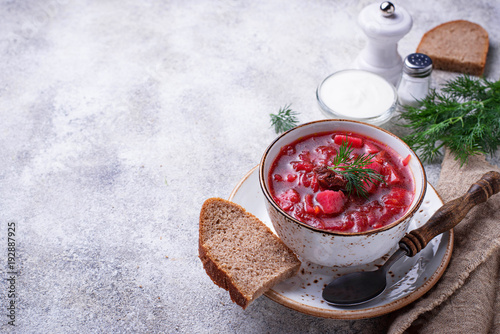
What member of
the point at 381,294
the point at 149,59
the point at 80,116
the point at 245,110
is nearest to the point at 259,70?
the point at 245,110

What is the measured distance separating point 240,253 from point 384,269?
2.25ft

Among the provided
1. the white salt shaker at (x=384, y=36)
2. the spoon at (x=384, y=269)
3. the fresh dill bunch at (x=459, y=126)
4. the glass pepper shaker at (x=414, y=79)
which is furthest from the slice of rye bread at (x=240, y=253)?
the white salt shaker at (x=384, y=36)

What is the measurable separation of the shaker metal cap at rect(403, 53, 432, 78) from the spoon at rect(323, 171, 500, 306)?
1.18m

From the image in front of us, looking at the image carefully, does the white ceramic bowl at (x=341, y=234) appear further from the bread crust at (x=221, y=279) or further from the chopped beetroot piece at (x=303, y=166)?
the bread crust at (x=221, y=279)

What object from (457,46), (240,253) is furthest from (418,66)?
(240,253)

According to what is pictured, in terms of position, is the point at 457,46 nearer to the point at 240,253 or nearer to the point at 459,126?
the point at 459,126

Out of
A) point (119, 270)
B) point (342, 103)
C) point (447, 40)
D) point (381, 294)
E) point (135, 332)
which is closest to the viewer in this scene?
point (381, 294)

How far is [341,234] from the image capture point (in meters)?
2.13

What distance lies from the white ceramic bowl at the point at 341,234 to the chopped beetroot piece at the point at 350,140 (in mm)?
62

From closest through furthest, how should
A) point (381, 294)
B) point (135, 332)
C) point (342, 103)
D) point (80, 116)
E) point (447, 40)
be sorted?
point (381, 294), point (135, 332), point (342, 103), point (80, 116), point (447, 40)

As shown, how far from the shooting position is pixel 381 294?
7.49 feet

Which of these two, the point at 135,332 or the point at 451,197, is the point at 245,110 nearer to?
the point at 451,197

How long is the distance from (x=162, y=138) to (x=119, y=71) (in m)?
0.88

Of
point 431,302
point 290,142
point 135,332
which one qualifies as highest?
point 290,142
